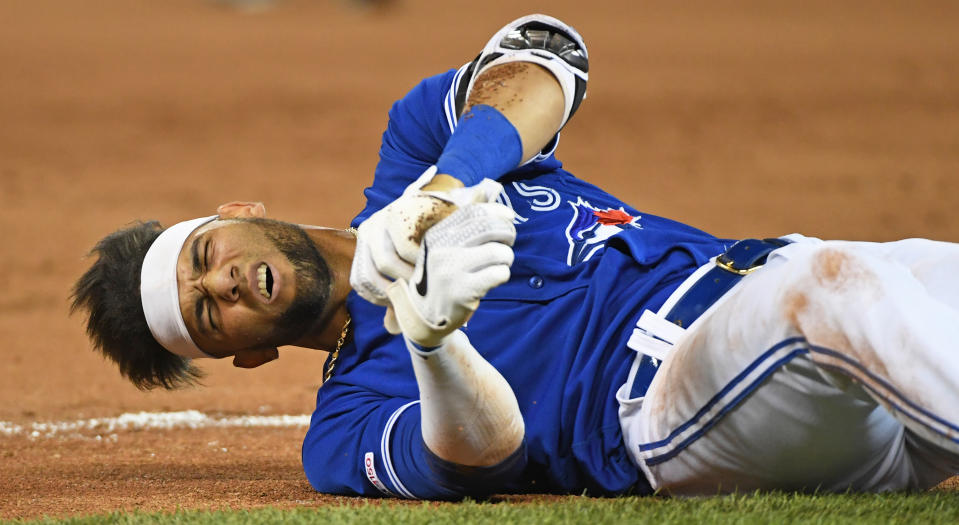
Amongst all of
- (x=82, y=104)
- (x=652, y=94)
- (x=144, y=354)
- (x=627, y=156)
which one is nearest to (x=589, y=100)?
(x=652, y=94)

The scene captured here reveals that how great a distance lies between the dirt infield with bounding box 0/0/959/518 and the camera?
12.0 ft

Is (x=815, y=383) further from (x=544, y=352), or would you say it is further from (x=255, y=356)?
(x=255, y=356)

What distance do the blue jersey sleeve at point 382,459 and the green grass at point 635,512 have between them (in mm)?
70

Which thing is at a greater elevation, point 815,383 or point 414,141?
point 414,141

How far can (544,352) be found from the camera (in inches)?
94.0

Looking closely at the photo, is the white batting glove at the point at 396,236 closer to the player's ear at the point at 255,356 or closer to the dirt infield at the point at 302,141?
the dirt infield at the point at 302,141

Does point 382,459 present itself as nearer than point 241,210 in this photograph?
Yes

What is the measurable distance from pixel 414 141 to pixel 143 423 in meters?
1.68

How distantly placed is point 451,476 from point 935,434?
2.90 feet

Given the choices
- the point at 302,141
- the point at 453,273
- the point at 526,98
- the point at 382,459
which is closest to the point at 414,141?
the point at 526,98

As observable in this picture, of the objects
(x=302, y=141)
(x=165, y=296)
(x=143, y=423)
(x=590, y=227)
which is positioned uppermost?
(x=590, y=227)

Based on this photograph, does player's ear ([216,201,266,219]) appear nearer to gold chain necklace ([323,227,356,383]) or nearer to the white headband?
the white headband

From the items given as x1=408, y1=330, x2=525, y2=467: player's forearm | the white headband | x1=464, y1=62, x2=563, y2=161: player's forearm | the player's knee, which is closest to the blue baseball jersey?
x1=408, y1=330, x2=525, y2=467: player's forearm

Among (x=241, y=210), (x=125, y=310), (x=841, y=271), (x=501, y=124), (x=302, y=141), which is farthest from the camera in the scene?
(x=302, y=141)
